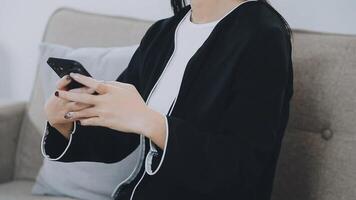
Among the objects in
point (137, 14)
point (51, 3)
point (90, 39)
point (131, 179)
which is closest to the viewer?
point (131, 179)

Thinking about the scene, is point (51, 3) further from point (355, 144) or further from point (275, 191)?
point (355, 144)

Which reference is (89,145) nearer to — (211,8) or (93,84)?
(93,84)

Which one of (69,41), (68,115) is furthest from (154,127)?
(69,41)

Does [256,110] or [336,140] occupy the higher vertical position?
[256,110]

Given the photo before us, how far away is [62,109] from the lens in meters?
0.90

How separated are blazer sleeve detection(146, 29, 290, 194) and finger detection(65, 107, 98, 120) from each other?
12cm

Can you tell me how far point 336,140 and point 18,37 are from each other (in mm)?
1347

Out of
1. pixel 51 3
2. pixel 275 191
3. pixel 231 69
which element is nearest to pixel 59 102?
pixel 231 69

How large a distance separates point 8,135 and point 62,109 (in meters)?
0.67

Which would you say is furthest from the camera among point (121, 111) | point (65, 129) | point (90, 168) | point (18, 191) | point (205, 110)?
point (18, 191)

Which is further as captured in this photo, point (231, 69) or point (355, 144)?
point (355, 144)

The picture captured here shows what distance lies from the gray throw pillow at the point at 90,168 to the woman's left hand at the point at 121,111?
0.39 m

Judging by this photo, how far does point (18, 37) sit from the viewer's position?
1910mm

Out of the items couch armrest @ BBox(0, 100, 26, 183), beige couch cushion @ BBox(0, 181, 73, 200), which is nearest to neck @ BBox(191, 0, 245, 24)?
beige couch cushion @ BBox(0, 181, 73, 200)
